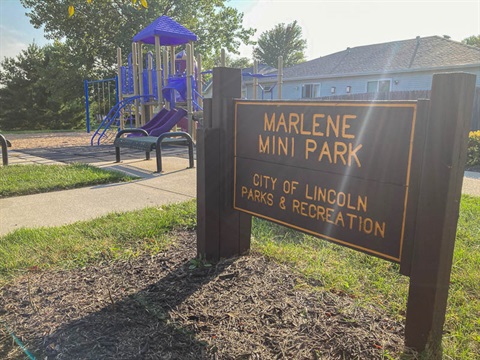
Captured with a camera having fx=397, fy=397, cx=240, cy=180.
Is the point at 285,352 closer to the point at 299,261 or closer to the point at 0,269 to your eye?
the point at 299,261

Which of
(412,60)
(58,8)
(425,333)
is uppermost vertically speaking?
(58,8)

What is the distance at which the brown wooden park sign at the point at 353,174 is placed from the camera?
1752 millimetres

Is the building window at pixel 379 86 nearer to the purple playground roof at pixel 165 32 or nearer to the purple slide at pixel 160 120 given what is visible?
the purple playground roof at pixel 165 32

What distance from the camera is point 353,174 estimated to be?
2.12 m

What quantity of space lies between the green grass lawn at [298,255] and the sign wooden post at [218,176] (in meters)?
0.37

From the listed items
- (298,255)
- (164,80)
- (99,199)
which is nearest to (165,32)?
(164,80)

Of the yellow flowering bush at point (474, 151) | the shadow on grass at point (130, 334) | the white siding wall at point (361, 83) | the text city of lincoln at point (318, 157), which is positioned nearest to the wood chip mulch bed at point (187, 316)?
the shadow on grass at point (130, 334)

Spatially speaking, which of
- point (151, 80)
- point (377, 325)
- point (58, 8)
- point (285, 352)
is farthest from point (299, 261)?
point (58, 8)

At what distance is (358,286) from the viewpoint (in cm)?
264

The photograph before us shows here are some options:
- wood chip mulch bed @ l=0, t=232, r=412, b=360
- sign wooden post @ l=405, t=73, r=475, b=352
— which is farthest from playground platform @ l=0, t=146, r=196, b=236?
sign wooden post @ l=405, t=73, r=475, b=352

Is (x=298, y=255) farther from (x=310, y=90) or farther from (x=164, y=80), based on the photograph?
(x=310, y=90)

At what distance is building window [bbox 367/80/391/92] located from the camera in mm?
20953

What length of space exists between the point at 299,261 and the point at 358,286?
51cm

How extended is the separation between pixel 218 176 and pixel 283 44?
210 ft
